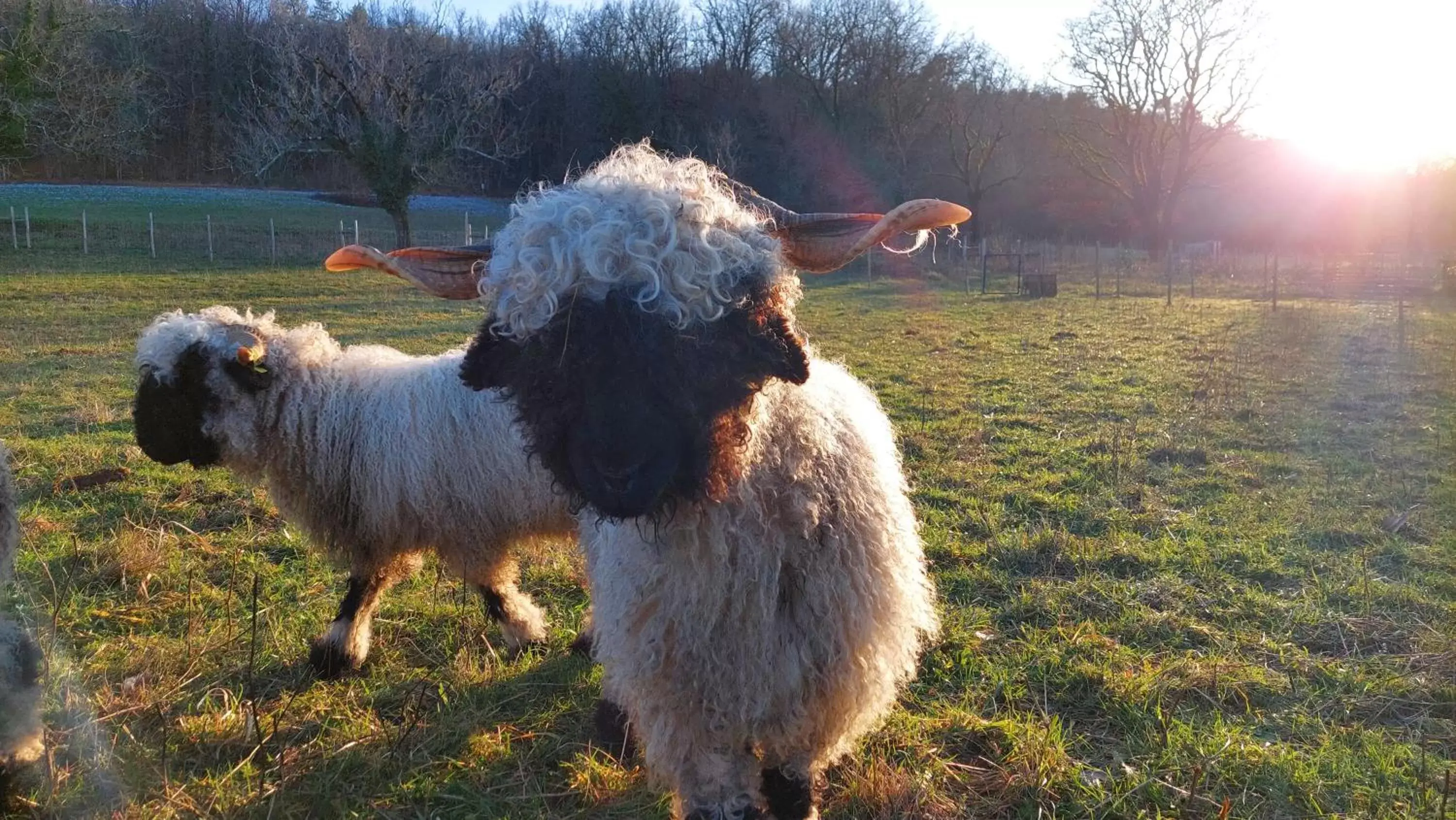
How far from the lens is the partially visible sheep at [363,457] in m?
5.07

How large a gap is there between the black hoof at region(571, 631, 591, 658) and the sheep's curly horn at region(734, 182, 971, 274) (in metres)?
2.93

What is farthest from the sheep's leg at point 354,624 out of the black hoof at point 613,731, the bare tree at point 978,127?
the bare tree at point 978,127

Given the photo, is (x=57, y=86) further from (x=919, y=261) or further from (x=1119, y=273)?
(x=1119, y=273)

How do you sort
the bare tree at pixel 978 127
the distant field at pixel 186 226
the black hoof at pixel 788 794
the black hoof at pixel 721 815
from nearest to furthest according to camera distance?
the black hoof at pixel 721 815 → the black hoof at pixel 788 794 → the distant field at pixel 186 226 → the bare tree at pixel 978 127

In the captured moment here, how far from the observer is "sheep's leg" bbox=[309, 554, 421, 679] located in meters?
4.76

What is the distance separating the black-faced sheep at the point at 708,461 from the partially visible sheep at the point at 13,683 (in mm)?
1905

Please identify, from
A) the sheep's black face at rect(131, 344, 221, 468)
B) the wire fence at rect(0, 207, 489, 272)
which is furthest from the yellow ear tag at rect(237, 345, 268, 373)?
the wire fence at rect(0, 207, 489, 272)

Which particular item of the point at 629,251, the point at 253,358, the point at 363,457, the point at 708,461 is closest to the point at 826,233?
the point at 629,251

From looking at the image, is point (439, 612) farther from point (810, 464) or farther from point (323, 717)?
point (810, 464)

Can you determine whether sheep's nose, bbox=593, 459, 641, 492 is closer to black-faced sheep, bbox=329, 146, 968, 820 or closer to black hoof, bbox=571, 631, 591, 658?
black-faced sheep, bbox=329, 146, 968, 820

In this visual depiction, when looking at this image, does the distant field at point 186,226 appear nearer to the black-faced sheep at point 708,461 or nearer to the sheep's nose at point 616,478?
the black-faced sheep at point 708,461

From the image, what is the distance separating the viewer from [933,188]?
5322 centimetres

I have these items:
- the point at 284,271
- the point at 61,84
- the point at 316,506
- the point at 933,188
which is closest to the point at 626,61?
the point at 933,188

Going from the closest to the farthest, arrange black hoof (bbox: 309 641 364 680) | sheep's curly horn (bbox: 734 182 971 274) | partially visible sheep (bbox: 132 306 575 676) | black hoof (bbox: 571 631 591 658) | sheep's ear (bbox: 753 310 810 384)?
1. sheep's ear (bbox: 753 310 810 384)
2. sheep's curly horn (bbox: 734 182 971 274)
3. black hoof (bbox: 309 641 364 680)
4. black hoof (bbox: 571 631 591 658)
5. partially visible sheep (bbox: 132 306 575 676)
